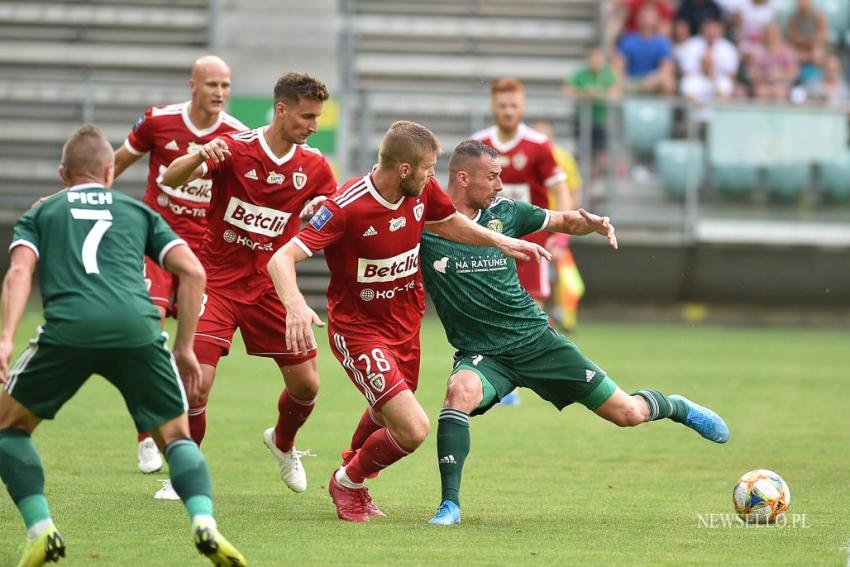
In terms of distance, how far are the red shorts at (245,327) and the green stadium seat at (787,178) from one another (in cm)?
1154

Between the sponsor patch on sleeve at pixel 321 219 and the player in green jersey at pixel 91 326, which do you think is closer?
the player in green jersey at pixel 91 326

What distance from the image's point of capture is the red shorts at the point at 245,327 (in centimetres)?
729

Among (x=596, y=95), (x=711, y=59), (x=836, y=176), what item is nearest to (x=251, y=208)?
(x=596, y=95)

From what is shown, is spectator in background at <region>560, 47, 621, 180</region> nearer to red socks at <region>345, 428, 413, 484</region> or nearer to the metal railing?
the metal railing

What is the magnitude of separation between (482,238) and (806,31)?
15.1 meters

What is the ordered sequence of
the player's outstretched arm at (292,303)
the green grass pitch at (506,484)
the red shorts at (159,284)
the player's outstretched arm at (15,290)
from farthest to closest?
the red shorts at (159,284)
the player's outstretched arm at (292,303)
the green grass pitch at (506,484)
the player's outstretched arm at (15,290)

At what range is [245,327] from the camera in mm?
7520

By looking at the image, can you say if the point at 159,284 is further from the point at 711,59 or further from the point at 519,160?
the point at 711,59

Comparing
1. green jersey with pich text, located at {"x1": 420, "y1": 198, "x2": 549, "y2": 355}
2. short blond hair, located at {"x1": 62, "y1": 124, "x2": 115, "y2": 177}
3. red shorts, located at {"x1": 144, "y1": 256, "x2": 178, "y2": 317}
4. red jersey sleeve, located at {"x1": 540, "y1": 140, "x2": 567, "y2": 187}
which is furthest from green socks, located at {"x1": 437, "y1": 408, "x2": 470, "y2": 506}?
red jersey sleeve, located at {"x1": 540, "y1": 140, "x2": 567, "y2": 187}

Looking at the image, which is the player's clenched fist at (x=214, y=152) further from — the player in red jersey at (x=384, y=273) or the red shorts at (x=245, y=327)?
the red shorts at (x=245, y=327)

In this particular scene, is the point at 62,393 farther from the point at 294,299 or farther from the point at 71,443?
the point at 71,443

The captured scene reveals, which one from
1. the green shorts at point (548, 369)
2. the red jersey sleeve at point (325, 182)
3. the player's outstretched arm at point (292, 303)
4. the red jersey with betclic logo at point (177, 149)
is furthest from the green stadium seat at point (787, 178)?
the player's outstretched arm at point (292, 303)

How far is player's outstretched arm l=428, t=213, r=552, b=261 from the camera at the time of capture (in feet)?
21.7

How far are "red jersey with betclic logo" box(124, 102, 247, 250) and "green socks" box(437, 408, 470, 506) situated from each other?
99.5 inches
